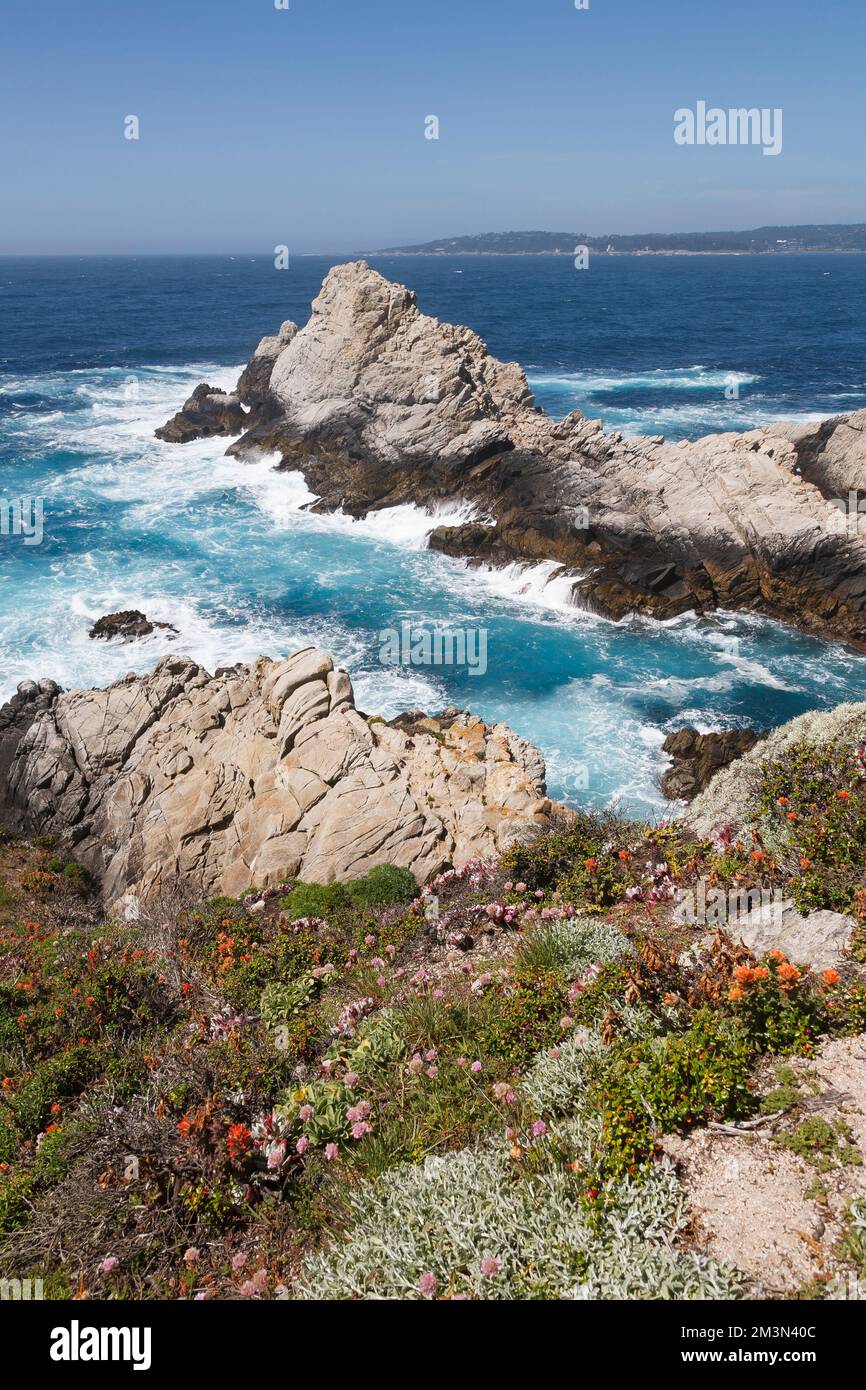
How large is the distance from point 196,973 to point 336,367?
145 feet

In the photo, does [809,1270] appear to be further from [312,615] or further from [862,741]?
[312,615]

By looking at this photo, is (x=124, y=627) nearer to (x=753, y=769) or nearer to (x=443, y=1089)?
(x=753, y=769)

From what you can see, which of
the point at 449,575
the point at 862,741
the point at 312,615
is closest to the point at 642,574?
the point at 449,575

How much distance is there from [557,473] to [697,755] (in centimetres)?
1993

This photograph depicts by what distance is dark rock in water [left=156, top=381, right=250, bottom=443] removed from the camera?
5547cm

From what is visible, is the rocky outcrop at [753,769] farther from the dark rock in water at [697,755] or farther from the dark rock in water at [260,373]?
the dark rock in water at [260,373]

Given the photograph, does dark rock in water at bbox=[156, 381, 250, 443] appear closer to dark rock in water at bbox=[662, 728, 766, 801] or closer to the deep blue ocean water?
the deep blue ocean water

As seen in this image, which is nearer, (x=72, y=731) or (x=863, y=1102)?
(x=863, y=1102)

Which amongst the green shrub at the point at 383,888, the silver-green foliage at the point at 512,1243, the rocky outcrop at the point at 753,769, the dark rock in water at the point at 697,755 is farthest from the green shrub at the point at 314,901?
the dark rock in water at the point at 697,755

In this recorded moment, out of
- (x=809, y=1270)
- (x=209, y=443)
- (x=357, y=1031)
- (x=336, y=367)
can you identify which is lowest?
(x=357, y=1031)

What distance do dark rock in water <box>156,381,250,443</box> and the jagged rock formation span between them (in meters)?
5.35

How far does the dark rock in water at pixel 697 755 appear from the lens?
22.0 meters

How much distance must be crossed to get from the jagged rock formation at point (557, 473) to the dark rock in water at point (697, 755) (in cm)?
1052
